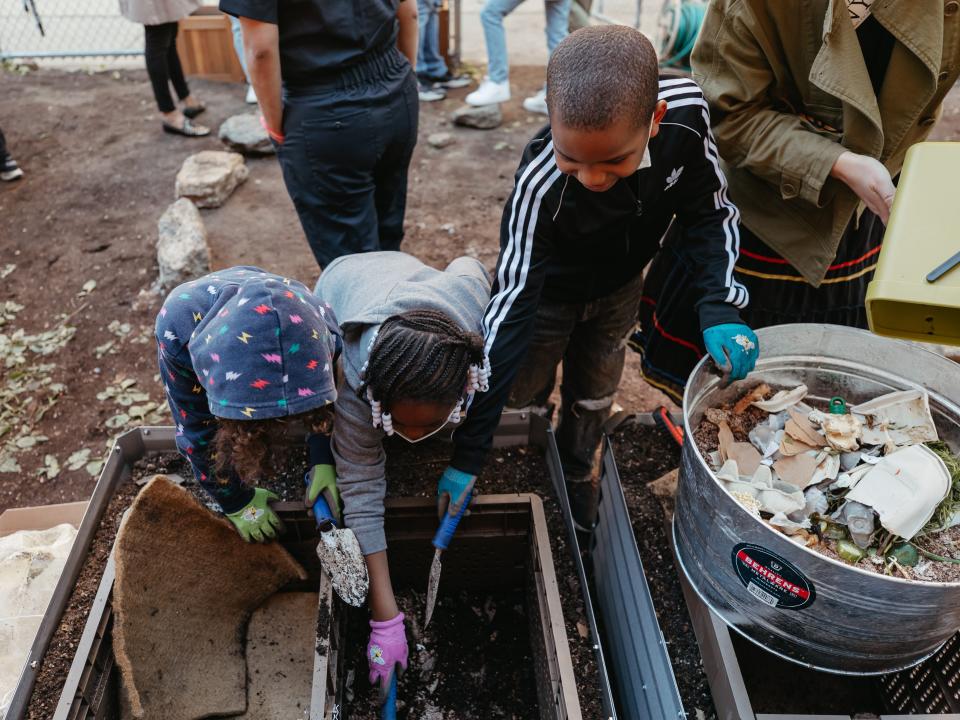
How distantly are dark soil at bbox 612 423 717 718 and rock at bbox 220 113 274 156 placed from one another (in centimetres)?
387

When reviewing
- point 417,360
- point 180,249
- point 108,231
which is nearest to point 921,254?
point 417,360

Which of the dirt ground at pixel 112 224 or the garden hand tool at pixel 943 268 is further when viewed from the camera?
the dirt ground at pixel 112 224

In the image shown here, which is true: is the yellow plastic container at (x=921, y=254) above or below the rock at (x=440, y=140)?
above

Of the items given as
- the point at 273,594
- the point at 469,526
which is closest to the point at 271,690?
the point at 273,594

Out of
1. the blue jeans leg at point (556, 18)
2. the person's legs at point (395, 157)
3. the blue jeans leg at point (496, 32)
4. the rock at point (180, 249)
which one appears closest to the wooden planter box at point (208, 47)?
the blue jeans leg at point (496, 32)

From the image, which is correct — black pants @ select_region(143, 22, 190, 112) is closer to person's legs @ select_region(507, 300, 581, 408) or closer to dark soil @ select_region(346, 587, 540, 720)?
person's legs @ select_region(507, 300, 581, 408)

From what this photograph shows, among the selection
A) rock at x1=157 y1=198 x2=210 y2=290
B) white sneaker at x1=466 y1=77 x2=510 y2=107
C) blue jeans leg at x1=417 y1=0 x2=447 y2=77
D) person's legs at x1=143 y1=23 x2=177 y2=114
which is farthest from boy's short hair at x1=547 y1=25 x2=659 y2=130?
blue jeans leg at x1=417 y1=0 x2=447 y2=77

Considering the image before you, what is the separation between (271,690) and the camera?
6.38ft

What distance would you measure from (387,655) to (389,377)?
31.0 inches

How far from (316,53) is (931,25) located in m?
1.70

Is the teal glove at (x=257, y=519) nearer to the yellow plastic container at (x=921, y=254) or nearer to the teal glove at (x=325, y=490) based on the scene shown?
the teal glove at (x=325, y=490)

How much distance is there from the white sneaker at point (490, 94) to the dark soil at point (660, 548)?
4236mm

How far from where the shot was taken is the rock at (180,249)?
12.0 ft

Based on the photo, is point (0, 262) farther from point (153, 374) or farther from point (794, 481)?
point (794, 481)
